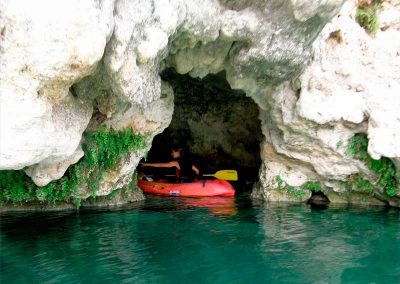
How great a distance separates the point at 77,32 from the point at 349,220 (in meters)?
7.43

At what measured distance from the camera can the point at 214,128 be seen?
15.2m

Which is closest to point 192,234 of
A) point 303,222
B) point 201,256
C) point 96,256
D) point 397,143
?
point 201,256

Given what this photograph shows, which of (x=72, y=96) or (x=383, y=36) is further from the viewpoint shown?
(x=383, y=36)

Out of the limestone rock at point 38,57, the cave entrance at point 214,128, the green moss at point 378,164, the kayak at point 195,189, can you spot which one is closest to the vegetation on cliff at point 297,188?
the green moss at point 378,164

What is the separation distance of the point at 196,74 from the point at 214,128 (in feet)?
20.7

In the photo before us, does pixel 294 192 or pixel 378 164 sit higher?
pixel 378 164

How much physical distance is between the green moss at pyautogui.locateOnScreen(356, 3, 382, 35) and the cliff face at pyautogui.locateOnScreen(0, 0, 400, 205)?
229 mm

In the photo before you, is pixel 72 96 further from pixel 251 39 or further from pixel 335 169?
pixel 335 169

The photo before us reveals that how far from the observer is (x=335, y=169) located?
1032 centimetres

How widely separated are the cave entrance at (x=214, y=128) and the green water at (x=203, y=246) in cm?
471

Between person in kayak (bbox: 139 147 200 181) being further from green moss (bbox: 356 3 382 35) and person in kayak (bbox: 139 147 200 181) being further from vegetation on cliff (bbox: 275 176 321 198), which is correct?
green moss (bbox: 356 3 382 35)

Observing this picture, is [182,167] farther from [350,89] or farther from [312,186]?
[350,89]

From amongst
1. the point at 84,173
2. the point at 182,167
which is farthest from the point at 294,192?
the point at 84,173

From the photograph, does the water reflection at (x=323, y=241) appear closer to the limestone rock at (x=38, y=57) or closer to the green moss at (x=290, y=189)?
the green moss at (x=290, y=189)
